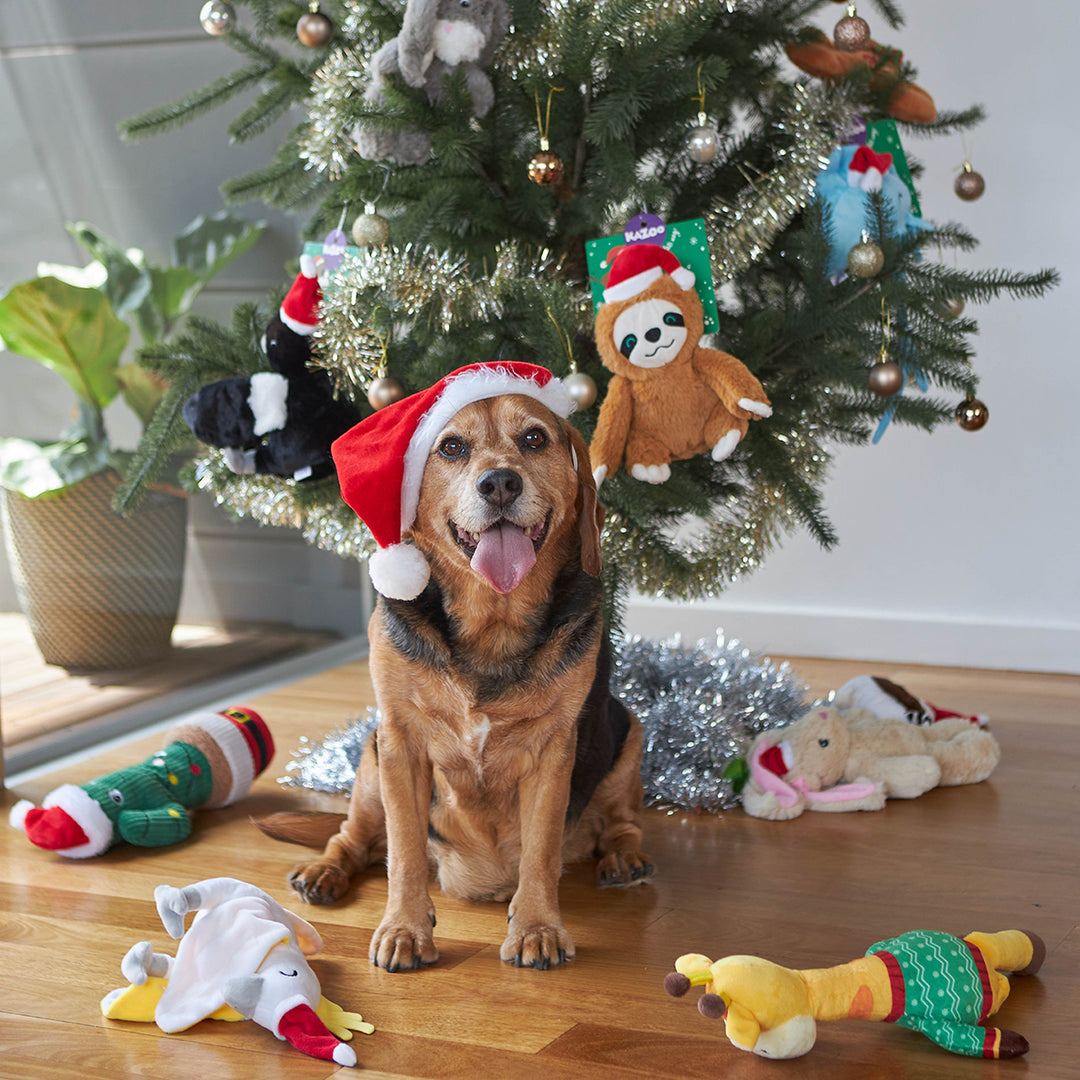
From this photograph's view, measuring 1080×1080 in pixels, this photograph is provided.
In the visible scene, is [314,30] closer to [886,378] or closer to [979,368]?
[886,378]

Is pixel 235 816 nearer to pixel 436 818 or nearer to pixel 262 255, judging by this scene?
pixel 436 818

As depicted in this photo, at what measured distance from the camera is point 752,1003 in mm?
1319

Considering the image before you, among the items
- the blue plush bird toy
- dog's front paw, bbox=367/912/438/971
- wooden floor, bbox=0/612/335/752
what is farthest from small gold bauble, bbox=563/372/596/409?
wooden floor, bbox=0/612/335/752

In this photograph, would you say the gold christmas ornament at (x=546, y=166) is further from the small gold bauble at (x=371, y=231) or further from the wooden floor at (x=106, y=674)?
the wooden floor at (x=106, y=674)

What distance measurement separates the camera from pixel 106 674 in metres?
2.95

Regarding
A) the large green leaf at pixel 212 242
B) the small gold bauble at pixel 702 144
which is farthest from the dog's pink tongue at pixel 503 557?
the large green leaf at pixel 212 242

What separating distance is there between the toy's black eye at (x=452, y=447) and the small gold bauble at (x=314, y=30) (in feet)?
3.28

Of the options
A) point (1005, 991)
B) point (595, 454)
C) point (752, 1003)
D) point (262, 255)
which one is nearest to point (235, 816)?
point (595, 454)

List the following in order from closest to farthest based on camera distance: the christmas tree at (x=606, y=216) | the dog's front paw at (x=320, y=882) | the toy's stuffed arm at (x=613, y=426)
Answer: the dog's front paw at (x=320, y=882), the toy's stuffed arm at (x=613, y=426), the christmas tree at (x=606, y=216)

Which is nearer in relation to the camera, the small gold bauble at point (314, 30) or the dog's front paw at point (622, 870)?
the dog's front paw at point (622, 870)

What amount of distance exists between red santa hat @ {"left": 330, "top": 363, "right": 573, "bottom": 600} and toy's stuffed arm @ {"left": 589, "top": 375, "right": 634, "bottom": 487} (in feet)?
1.05

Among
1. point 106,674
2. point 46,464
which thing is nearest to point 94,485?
point 46,464

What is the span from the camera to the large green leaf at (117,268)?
112 inches

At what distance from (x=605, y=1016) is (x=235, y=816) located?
1.06 metres
